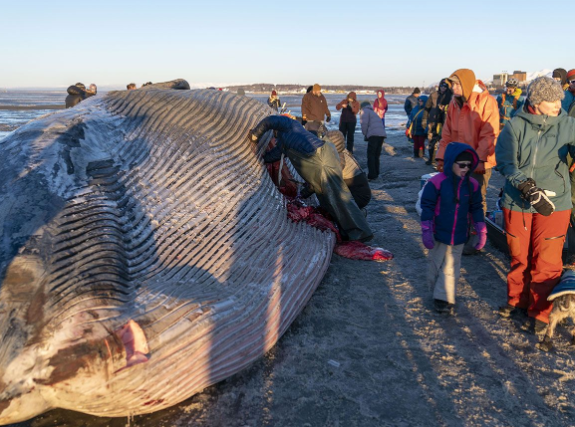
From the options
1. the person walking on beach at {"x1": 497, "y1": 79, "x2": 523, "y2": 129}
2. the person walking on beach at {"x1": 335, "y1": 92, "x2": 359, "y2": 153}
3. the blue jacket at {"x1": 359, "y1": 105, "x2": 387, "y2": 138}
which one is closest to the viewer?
the blue jacket at {"x1": 359, "y1": 105, "x2": 387, "y2": 138}

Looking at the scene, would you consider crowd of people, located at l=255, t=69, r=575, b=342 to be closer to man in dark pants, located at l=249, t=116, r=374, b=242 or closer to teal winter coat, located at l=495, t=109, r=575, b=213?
teal winter coat, located at l=495, t=109, r=575, b=213

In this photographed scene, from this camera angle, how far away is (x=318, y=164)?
573 cm

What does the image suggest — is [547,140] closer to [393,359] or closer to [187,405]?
[393,359]

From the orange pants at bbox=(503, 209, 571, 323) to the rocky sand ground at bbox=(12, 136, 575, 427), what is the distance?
0.28 m

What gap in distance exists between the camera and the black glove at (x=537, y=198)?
3969 millimetres

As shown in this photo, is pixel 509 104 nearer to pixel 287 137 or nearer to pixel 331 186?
pixel 331 186

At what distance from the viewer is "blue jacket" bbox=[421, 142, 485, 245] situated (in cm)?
443

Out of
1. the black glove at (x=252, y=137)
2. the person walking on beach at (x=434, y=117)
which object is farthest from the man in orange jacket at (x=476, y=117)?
the person walking on beach at (x=434, y=117)

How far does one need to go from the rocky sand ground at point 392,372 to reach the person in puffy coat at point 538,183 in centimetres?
42

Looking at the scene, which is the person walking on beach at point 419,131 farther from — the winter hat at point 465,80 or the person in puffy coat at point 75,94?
the person in puffy coat at point 75,94

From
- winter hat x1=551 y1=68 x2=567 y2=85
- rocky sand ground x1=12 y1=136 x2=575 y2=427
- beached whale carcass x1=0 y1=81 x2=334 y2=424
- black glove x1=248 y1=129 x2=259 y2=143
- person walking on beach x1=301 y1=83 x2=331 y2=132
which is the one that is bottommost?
rocky sand ground x1=12 y1=136 x2=575 y2=427

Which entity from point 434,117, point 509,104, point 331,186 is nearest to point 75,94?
point 331,186

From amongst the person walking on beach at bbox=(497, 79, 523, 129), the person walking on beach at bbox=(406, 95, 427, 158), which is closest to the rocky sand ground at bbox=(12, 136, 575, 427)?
the person walking on beach at bbox=(406, 95, 427, 158)

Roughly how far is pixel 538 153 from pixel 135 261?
3717 millimetres
